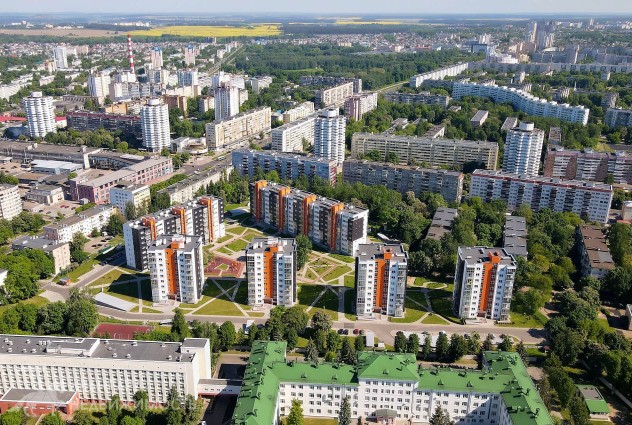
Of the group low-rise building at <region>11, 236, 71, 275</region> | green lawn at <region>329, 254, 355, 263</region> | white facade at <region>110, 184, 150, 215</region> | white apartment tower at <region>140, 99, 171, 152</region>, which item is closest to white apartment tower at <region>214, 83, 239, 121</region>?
white apartment tower at <region>140, 99, 171, 152</region>

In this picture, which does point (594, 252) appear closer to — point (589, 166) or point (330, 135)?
point (589, 166)

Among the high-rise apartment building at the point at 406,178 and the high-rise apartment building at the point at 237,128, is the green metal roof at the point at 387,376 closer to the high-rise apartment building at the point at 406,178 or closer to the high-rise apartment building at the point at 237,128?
the high-rise apartment building at the point at 406,178

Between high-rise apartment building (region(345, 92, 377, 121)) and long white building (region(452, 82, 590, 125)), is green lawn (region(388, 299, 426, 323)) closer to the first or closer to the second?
high-rise apartment building (region(345, 92, 377, 121))

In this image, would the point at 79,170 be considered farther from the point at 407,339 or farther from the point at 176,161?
the point at 407,339

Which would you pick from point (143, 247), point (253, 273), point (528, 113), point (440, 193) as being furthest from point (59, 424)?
point (528, 113)

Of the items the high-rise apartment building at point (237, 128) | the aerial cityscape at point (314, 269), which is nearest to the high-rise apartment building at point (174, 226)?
the aerial cityscape at point (314, 269)

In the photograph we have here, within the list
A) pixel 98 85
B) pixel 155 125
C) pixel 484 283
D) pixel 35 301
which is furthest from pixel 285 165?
pixel 98 85
